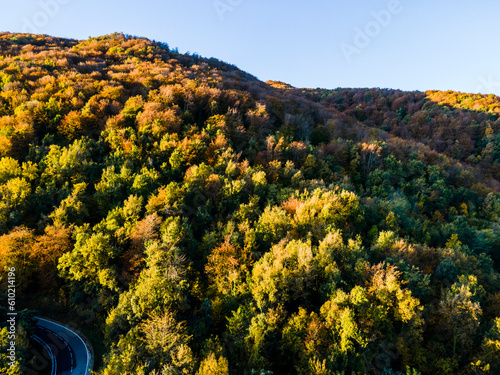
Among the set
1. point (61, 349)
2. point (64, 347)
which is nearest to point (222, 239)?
point (64, 347)

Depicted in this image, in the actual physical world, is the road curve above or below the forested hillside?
below

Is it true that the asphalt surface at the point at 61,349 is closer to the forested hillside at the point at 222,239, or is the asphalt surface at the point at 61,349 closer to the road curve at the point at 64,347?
the road curve at the point at 64,347

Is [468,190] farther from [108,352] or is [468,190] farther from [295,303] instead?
[108,352]

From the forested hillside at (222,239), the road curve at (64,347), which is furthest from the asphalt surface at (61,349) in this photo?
the forested hillside at (222,239)

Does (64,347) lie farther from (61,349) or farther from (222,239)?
(222,239)

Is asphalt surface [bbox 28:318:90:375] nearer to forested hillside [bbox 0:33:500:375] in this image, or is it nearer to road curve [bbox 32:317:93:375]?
road curve [bbox 32:317:93:375]

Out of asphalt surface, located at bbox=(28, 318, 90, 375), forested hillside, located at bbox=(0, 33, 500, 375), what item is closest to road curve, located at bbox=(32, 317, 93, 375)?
asphalt surface, located at bbox=(28, 318, 90, 375)

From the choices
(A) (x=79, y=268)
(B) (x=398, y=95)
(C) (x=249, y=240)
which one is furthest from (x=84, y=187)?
(B) (x=398, y=95)
